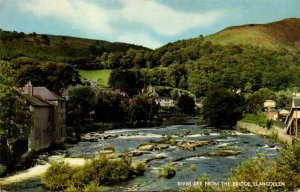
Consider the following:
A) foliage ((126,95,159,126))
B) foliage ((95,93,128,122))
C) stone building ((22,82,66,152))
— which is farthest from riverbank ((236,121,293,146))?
stone building ((22,82,66,152))

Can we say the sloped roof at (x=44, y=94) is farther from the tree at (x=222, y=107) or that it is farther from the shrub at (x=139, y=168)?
the shrub at (x=139, y=168)

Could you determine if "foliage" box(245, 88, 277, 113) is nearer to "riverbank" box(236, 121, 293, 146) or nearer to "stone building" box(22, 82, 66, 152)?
"riverbank" box(236, 121, 293, 146)

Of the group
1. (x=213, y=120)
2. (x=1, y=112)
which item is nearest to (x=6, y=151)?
(x=1, y=112)

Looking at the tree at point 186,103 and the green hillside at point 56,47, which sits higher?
the green hillside at point 56,47

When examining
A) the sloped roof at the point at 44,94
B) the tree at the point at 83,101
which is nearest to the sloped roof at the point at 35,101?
the sloped roof at the point at 44,94

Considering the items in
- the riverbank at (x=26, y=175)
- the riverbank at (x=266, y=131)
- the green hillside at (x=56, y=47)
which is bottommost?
the riverbank at (x=26, y=175)

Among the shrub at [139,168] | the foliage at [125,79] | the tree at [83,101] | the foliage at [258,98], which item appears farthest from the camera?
the tree at [83,101]

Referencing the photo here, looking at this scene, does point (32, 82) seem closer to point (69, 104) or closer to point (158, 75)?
point (69, 104)
